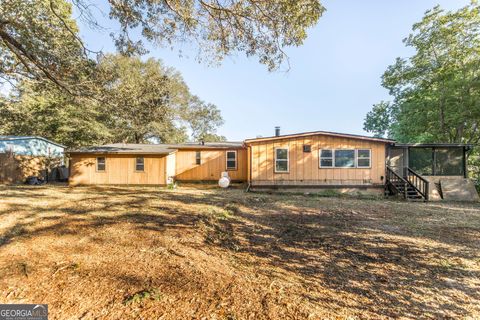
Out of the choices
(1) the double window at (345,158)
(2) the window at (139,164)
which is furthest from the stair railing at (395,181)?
(2) the window at (139,164)

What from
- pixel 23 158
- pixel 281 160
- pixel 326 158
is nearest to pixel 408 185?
pixel 326 158

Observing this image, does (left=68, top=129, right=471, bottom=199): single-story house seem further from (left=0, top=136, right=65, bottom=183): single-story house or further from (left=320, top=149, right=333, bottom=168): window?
(left=0, top=136, right=65, bottom=183): single-story house

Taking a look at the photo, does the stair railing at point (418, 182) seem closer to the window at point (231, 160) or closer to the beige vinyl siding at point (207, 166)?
the beige vinyl siding at point (207, 166)

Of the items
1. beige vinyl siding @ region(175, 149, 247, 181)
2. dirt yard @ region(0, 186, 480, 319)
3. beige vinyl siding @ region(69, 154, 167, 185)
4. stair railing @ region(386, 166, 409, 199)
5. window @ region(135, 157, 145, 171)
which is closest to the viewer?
dirt yard @ region(0, 186, 480, 319)

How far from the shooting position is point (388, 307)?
2.56 m

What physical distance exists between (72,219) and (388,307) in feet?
20.3

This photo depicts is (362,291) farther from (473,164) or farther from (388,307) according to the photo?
(473,164)

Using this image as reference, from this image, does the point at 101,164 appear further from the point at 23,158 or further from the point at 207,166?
the point at 207,166

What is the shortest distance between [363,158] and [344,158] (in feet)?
3.52

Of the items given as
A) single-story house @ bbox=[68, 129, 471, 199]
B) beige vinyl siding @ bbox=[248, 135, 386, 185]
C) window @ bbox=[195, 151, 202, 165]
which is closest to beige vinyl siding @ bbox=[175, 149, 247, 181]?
window @ bbox=[195, 151, 202, 165]

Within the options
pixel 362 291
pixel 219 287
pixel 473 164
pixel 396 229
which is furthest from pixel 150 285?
pixel 473 164

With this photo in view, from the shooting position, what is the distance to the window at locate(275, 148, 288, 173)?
41.9 ft

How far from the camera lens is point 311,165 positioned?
Answer: 12758mm

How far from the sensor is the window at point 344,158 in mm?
12781
